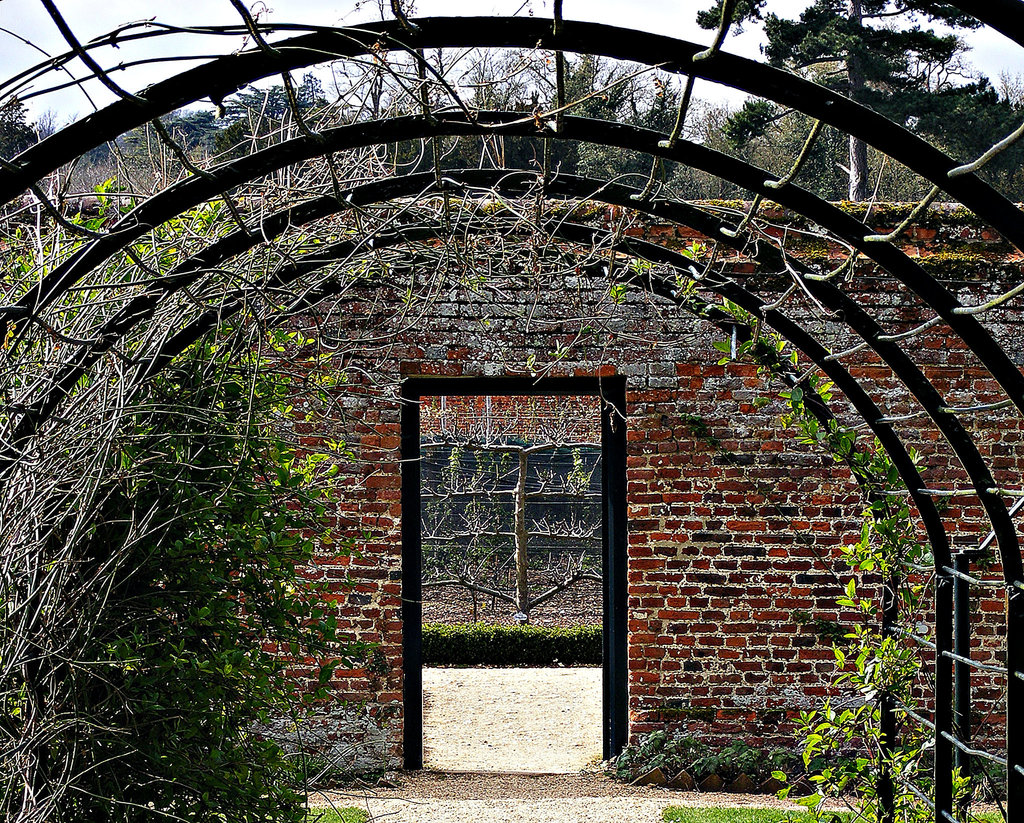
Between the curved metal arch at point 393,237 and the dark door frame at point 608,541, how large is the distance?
208cm

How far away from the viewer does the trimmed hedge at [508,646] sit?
9289 millimetres

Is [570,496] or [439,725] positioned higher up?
[570,496]

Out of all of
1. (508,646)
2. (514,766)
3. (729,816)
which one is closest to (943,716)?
(729,816)

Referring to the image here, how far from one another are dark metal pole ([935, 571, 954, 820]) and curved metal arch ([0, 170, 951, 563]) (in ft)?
0.68

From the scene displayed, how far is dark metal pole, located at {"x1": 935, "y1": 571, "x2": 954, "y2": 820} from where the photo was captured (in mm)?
2910

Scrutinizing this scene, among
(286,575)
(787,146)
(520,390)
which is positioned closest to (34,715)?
(286,575)

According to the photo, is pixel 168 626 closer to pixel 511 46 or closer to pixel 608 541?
pixel 511 46

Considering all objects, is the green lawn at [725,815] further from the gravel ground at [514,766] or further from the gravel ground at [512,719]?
the gravel ground at [512,719]

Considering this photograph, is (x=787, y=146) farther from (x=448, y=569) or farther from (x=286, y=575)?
(x=286, y=575)

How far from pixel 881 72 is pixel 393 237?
8913 mm

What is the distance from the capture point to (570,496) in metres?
10.6

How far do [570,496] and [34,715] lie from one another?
838cm

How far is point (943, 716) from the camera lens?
2916 mm

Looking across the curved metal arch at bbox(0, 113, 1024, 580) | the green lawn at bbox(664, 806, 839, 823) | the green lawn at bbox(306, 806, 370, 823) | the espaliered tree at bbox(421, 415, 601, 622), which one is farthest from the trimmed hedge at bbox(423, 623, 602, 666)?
the curved metal arch at bbox(0, 113, 1024, 580)
